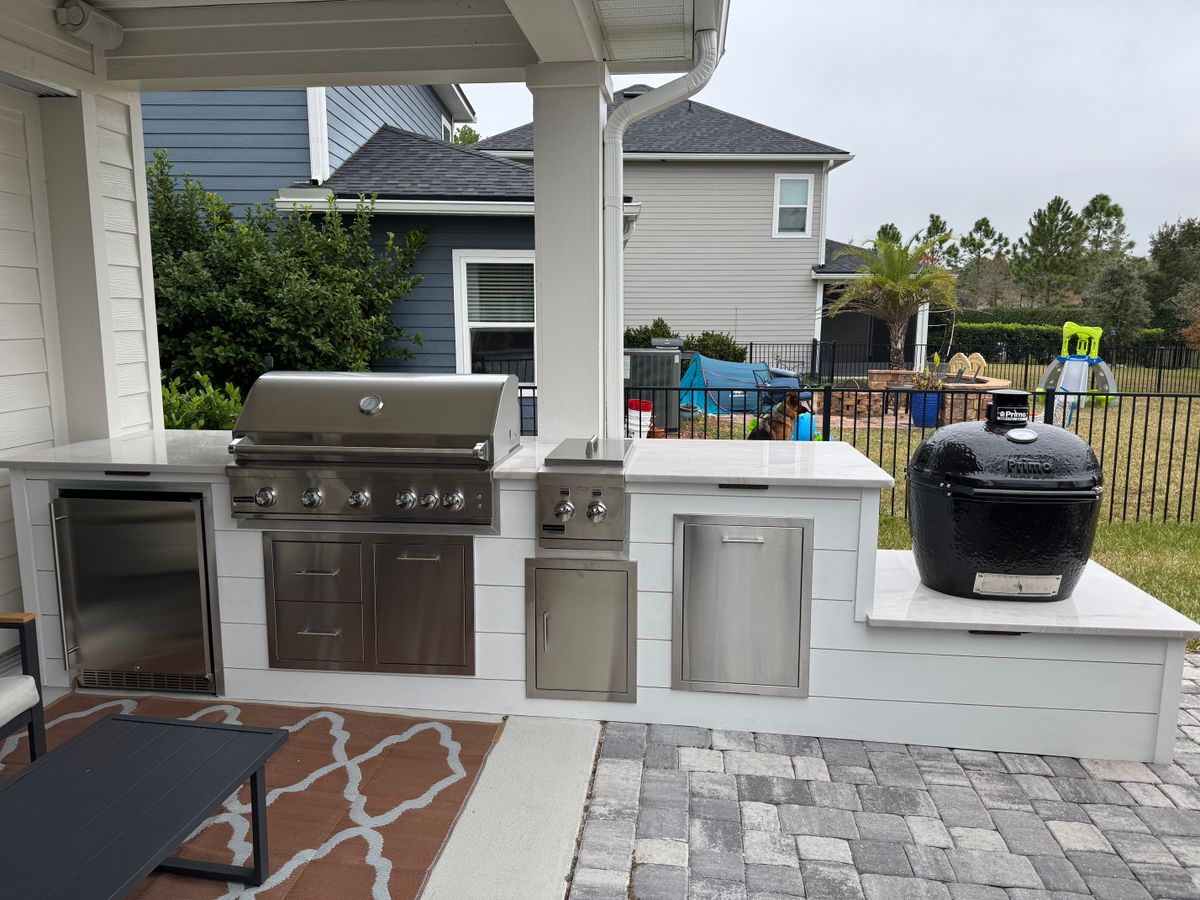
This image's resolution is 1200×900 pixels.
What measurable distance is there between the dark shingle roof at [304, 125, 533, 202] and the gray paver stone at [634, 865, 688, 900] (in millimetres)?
5477

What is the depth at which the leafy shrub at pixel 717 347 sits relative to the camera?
1348cm

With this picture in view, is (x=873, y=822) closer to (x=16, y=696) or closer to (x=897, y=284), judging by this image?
(x=16, y=696)

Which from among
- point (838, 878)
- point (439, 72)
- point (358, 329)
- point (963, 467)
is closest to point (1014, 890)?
point (838, 878)

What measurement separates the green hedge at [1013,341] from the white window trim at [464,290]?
15339 mm

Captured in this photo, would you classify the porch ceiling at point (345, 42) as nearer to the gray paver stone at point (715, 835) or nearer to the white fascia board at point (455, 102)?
the gray paver stone at point (715, 835)

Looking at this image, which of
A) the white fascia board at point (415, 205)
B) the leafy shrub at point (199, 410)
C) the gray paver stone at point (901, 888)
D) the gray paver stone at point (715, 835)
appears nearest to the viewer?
the gray paver stone at point (901, 888)

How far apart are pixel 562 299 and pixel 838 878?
7.67 feet

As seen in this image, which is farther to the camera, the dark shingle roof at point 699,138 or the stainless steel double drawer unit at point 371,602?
the dark shingle roof at point 699,138

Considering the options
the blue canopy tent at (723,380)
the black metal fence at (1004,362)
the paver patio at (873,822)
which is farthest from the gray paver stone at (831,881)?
the black metal fence at (1004,362)

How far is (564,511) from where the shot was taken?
9.76ft

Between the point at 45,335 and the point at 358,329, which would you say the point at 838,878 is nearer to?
the point at 45,335

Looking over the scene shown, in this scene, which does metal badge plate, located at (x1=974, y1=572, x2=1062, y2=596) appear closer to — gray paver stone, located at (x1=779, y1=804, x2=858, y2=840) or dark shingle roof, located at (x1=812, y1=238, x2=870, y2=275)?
gray paver stone, located at (x1=779, y1=804, x2=858, y2=840)

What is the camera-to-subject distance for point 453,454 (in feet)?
9.66

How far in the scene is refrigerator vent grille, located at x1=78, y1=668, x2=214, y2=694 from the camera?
10.7 feet
